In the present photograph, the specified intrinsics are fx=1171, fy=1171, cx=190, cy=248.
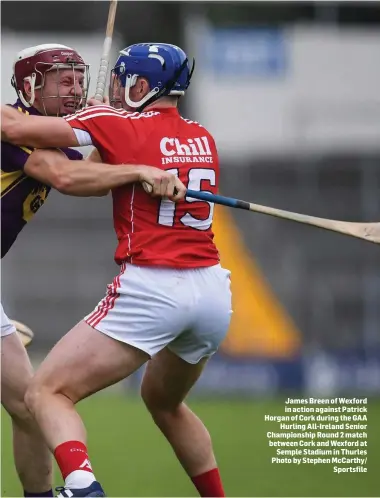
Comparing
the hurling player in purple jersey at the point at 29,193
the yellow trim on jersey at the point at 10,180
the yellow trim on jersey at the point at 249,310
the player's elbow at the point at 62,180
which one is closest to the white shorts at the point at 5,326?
the hurling player in purple jersey at the point at 29,193

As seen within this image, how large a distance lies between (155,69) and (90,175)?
0.56m

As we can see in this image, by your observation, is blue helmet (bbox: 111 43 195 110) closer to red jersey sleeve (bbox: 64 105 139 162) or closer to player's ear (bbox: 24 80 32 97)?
red jersey sleeve (bbox: 64 105 139 162)

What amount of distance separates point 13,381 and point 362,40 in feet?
37.2

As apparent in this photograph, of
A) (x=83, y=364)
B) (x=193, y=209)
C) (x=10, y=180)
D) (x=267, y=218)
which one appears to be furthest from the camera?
(x=267, y=218)

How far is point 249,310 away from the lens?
45.1 feet

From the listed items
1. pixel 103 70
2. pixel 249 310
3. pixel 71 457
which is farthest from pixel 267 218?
pixel 71 457

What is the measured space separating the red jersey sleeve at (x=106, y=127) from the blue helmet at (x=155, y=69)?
24 centimetres

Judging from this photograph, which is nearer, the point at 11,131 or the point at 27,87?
the point at 11,131

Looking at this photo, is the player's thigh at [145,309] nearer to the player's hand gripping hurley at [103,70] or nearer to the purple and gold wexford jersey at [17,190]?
the purple and gold wexford jersey at [17,190]

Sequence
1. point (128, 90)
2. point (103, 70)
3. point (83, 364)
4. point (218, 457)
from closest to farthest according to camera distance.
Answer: point (83, 364), point (128, 90), point (103, 70), point (218, 457)

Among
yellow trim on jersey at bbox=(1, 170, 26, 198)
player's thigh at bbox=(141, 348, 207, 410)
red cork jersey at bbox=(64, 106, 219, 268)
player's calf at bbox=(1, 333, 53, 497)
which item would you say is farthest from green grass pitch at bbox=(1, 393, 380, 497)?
red cork jersey at bbox=(64, 106, 219, 268)

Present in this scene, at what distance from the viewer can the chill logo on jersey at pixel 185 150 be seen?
5.03 m

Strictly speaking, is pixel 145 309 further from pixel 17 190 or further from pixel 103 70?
pixel 103 70

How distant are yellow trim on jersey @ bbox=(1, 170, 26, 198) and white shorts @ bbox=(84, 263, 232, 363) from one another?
692mm
